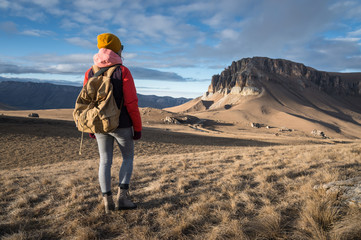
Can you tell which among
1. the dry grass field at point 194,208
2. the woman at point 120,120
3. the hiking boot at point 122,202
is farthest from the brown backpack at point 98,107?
the dry grass field at point 194,208

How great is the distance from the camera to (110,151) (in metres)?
2.90

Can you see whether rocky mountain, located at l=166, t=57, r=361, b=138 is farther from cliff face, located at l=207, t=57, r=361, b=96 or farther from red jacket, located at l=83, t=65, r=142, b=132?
red jacket, located at l=83, t=65, r=142, b=132

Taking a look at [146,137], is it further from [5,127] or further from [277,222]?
[277,222]

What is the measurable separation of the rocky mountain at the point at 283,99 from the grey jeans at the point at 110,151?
1740 inches

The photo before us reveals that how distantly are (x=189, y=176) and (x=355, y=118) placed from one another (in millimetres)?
97250

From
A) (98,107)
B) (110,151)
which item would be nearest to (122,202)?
(110,151)

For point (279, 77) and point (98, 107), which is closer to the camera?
point (98, 107)

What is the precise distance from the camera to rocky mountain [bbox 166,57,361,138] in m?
55.3

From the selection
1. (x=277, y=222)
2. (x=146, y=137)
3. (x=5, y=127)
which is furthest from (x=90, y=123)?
(x=5, y=127)

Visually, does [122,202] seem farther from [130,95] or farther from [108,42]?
[108,42]

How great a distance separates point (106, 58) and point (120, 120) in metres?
0.89

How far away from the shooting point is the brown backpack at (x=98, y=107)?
2.59 m

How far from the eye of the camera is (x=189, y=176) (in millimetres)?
4836

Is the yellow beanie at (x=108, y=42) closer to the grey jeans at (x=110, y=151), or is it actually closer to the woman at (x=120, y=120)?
the woman at (x=120, y=120)
